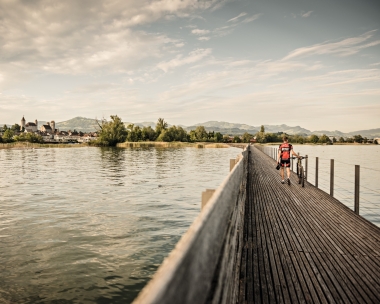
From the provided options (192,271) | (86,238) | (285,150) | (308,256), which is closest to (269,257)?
(308,256)

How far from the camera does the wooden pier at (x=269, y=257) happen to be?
1.33m

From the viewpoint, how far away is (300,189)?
13289mm

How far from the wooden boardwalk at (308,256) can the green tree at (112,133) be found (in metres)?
101

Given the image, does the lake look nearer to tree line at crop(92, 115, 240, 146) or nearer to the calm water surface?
the calm water surface

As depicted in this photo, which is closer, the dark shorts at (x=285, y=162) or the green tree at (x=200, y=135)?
the dark shorts at (x=285, y=162)

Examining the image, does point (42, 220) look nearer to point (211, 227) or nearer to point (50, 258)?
point (50, 258)

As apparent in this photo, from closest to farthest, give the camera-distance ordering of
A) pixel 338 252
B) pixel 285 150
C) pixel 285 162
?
pixel 338 252
pixel 285 150
pixel 285 162

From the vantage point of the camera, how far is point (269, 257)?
539 cm

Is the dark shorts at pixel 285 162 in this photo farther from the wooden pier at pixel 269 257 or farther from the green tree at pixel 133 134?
the green tree at pixel 133 134

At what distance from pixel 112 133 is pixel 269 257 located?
105 meters

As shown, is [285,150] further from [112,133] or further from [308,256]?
[112,133]

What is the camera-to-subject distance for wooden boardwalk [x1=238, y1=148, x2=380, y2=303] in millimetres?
4117

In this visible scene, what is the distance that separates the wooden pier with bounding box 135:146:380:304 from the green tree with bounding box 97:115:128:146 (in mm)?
101210

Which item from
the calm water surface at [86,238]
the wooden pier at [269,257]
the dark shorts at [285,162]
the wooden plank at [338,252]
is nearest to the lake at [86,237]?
the calm water surface at [86,238]
